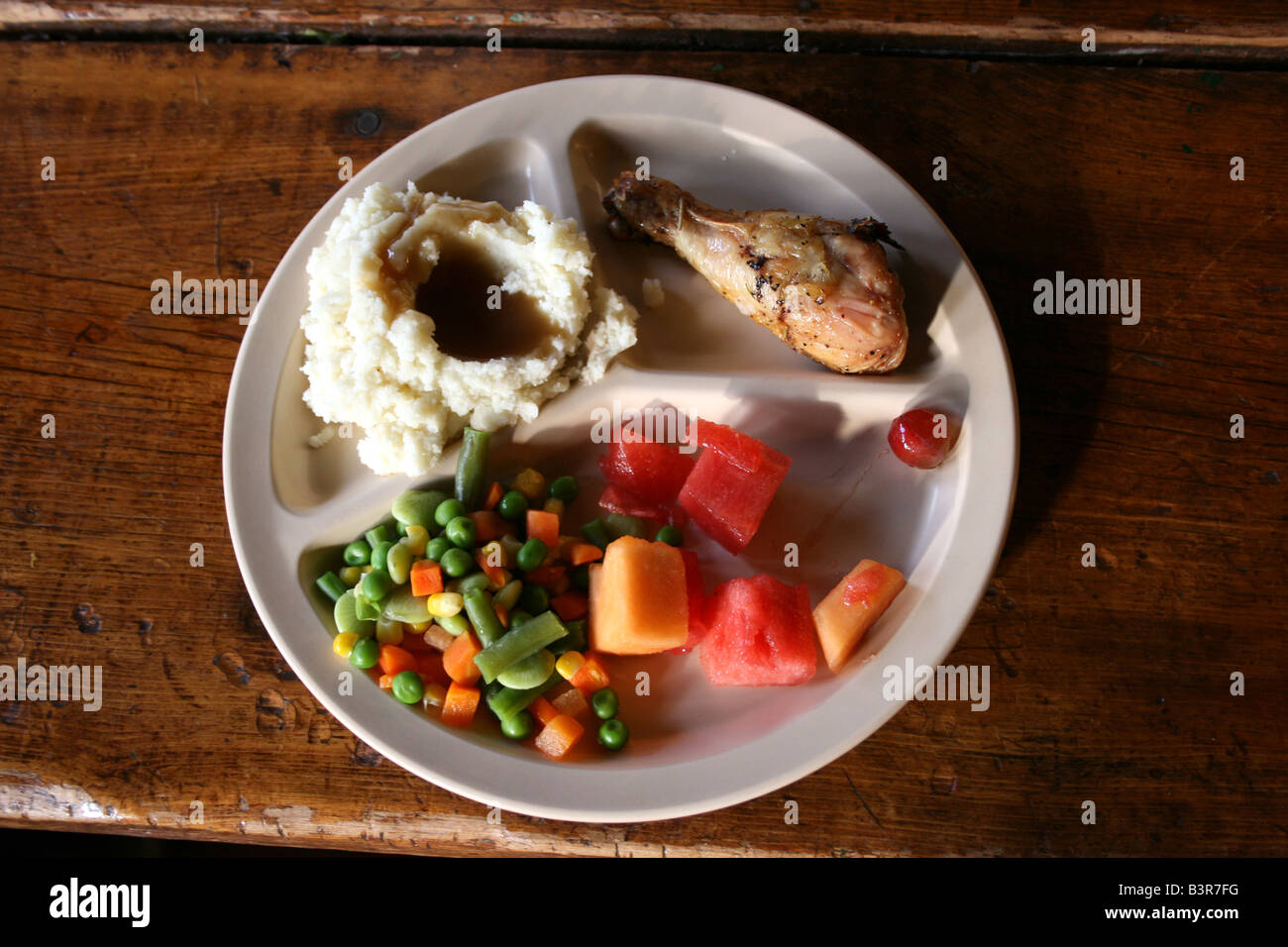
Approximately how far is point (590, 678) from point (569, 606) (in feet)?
0.89

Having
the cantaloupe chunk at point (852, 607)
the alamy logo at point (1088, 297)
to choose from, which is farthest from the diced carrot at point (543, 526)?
the alamy logo at point (1088, 297)

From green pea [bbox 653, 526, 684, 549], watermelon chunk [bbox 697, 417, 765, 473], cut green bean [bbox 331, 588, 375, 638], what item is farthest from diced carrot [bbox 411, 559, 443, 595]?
watermelon chunk [bbox 697, 417, 765, 473]

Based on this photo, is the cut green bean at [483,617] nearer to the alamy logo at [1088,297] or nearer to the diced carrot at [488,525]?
the diced carrot at [488,525]

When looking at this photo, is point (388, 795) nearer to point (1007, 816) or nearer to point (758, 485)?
point (758, 485)

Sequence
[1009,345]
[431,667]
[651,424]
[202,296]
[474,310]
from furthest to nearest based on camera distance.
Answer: [202,296] < [1009,345] < [651,424] < [474,310] < [431,667]

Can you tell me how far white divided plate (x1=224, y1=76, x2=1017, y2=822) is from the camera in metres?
2.82

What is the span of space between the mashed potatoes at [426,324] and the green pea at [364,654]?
0.62 meters

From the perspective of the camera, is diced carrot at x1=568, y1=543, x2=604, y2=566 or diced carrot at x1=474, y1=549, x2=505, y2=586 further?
diced carrot at x1=568, y1=543, x2=604, y2=566

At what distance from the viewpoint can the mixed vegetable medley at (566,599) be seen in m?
2.86

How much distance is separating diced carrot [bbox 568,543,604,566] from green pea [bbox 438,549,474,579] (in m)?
0.38

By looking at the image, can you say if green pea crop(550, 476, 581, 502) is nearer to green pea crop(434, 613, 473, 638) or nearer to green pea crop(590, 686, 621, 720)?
green pea crop(434, 613, 473, 638)

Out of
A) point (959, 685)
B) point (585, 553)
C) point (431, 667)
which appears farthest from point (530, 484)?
point (959, 685)

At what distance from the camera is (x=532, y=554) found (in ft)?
9.73

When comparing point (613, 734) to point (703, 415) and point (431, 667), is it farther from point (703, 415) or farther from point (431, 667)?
point (703, 415)
